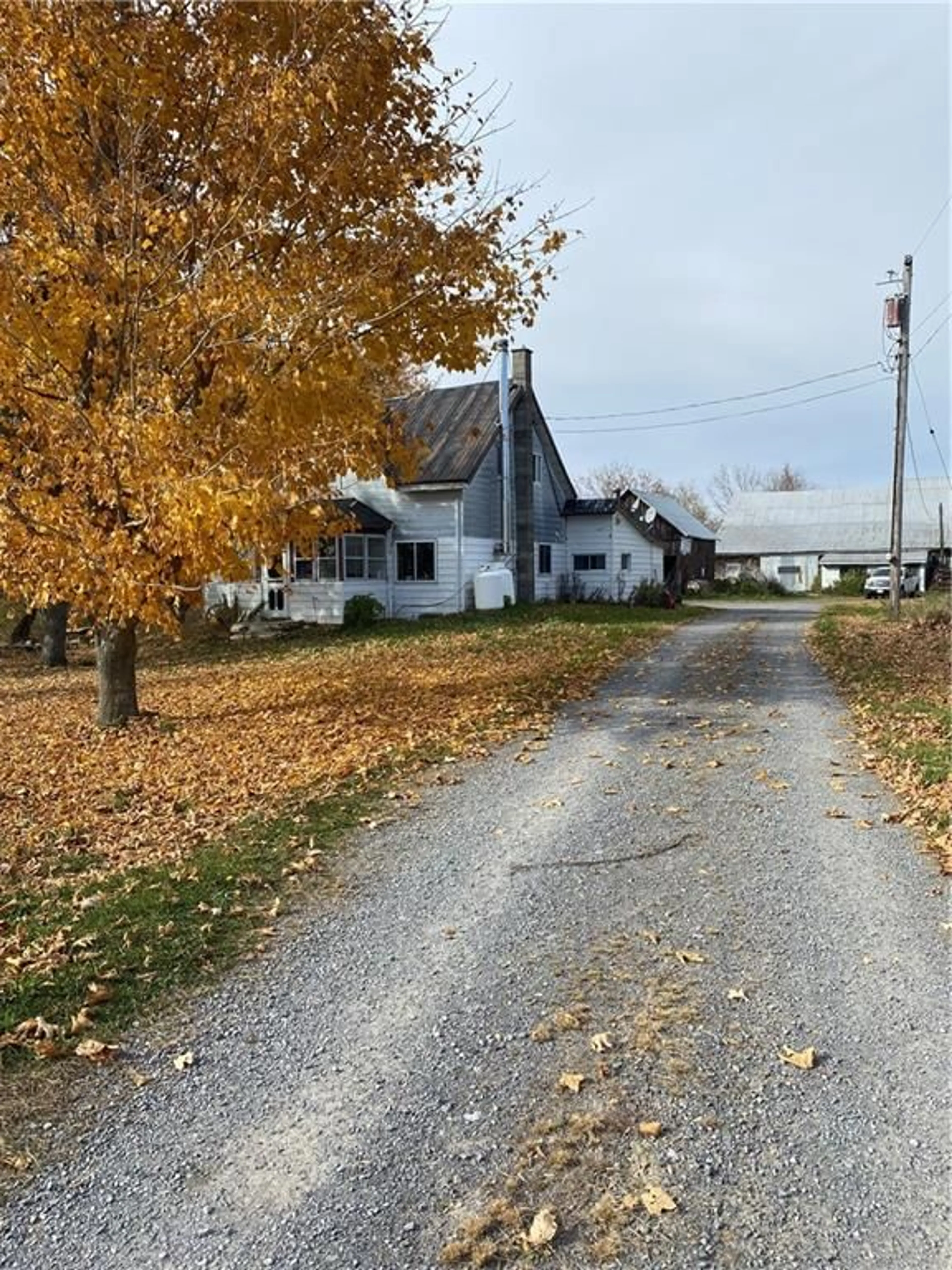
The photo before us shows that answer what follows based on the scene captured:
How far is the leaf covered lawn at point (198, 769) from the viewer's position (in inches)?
196

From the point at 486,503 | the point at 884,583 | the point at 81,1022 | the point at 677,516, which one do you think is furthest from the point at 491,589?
the point at 884,583

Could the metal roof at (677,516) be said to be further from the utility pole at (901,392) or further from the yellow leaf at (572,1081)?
the yellow leaf at (572,1081)

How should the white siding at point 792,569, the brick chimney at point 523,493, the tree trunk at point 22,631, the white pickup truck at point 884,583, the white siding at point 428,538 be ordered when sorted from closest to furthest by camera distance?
the tree trunk at point 22,631, the white siding at point 428,538, the brick chimney at point 523,493, the white pickup truck at point 884,583, the white siding at point 792,569

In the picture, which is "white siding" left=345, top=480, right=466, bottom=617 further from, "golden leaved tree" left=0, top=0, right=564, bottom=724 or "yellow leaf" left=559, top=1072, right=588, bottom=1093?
"yellow leaf" left=559, top=1072, right=588, bottom=1093

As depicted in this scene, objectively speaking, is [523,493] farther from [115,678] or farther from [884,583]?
[884,583]

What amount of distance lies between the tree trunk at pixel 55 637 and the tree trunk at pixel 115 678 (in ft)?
33.0

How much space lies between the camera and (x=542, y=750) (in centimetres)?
912

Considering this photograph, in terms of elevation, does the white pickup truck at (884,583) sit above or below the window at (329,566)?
below

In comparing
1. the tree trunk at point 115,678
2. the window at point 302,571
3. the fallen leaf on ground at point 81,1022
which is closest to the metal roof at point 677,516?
the window at point 302,571

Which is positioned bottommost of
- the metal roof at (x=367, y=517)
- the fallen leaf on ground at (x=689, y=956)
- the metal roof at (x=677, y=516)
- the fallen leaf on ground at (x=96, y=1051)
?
the fallen leaf on ground at (x=96, y=1051)

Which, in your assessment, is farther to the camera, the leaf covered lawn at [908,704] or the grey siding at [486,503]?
the grey siding at [486,503]

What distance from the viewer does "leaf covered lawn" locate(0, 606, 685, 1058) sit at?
4.97 meters

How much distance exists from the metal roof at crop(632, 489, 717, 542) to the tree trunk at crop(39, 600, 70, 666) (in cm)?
2843

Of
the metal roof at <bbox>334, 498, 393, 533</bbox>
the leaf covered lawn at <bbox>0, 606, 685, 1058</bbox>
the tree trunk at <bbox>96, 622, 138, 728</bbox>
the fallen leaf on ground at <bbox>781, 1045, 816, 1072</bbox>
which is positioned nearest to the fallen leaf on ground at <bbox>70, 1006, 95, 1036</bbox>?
the leaf covered lawn at <bbox>0, 606, 685, 1058</bbox>
